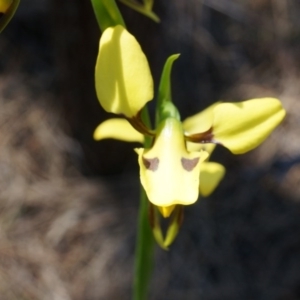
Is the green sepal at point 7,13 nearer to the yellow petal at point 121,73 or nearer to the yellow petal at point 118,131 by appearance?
the yellow petal at point 121,73

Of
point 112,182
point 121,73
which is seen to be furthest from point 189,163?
point 112,182

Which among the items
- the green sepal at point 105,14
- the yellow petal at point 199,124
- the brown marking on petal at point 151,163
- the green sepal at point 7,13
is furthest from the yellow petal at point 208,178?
the green sepal at point 7,13

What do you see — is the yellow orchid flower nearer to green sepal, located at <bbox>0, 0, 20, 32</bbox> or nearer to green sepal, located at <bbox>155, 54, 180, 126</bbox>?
green sepal, located at <bbox>155, 54, 180, 126</bbox>

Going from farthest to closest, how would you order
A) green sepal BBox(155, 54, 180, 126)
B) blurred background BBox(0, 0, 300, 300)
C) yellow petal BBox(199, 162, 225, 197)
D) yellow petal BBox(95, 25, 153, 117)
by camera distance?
1. blurred background BBox(0, 0, 300, 300)
2. yellow petal BBox(199, 162, 225, 197)
3. green sepal BBox(155, 54, 180, 126)
4. yellow petal BBox(95, 25, 153, 117)

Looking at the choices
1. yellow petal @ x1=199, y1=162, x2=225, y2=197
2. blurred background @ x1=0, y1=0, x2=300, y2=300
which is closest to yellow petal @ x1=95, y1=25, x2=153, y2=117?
yellow petal @ x1=199, y1=162, x2=225, y2=197

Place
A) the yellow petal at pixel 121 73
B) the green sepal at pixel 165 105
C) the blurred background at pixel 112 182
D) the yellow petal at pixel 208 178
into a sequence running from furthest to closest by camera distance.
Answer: the blurred background at pixel 112 182, the yellow petal at pixel 208 178, the green sepal at pixel 165 105, the yellow petal at pixel 121 73

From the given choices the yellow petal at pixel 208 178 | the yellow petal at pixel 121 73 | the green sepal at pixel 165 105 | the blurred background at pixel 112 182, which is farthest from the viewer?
the blurred background at pixel 112 182

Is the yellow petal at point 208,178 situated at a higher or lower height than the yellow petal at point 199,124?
lower

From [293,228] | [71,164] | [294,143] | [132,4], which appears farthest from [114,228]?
[132,4]
